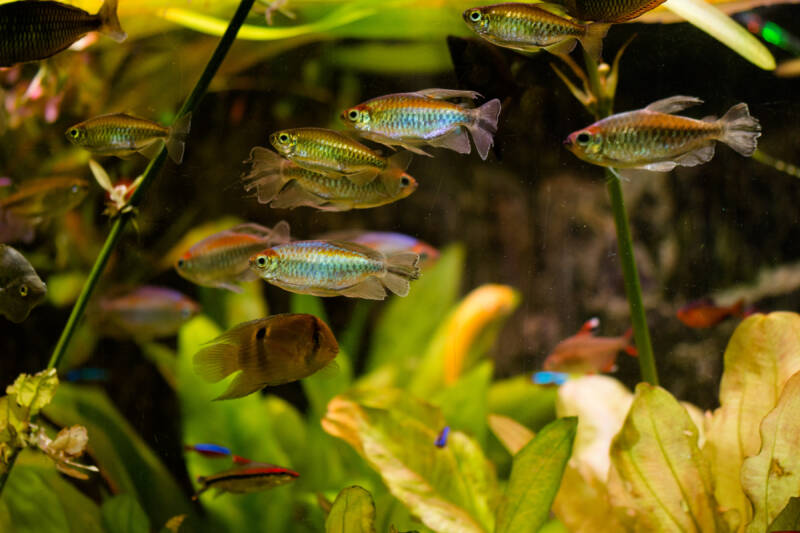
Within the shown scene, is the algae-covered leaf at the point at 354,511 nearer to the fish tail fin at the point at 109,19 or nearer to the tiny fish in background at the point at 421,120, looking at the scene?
the tiny fish in background at the point at 421,120

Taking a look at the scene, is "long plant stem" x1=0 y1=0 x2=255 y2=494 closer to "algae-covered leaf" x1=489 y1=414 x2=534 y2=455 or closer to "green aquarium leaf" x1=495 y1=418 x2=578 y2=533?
"green aquarium leaf" x1=495 y1=418 x2=578 y2=533

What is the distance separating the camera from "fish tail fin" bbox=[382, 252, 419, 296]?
1.43 metres

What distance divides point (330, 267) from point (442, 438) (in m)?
0.85

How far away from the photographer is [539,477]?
1624 mm

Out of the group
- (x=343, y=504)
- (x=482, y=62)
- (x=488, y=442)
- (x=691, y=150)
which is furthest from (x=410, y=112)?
(x=488, y=442)

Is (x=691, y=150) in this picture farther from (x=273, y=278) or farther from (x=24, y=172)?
(x=24, y=172)

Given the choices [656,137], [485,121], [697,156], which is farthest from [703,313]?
[485,121]

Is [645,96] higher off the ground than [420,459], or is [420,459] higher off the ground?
[645,96]

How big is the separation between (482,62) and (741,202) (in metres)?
1.24

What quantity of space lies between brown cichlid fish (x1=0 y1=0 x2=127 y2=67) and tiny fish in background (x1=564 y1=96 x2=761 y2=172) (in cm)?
127

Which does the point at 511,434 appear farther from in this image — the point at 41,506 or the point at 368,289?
the point at 41,506

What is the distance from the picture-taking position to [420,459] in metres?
1.84

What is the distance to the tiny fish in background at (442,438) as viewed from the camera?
192 centimetres

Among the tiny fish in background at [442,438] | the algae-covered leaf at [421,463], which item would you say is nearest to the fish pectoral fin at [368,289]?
the algae-covered leaf at [421,463]
